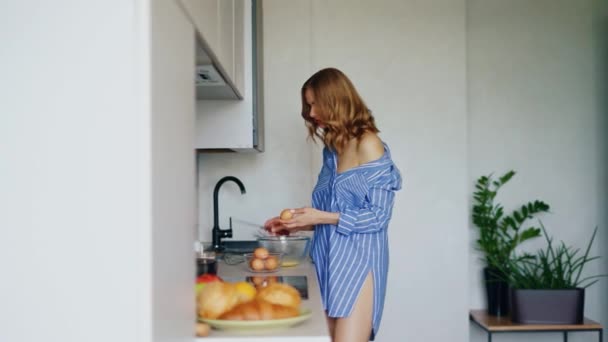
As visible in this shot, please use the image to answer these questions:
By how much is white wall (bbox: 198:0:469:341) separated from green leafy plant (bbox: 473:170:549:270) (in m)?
0.17

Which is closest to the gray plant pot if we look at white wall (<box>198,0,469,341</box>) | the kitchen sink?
white wall (<box>198,0,469,341</box>)

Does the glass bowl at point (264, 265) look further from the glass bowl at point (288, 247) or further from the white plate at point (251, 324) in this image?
the white plate at point (251, 324)

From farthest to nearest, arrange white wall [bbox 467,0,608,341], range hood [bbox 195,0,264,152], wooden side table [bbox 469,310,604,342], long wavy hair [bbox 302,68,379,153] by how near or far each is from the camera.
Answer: white wall [bbox 467,0,608,341], wooden side table [bbox 469,310,604,342], range hood [bbox 195,0,264,152], long wavy hair [bbox 302,68,379,153]

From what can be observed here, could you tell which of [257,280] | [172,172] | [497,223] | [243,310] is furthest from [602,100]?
[172,172]

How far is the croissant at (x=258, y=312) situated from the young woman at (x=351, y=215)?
0.81 meters

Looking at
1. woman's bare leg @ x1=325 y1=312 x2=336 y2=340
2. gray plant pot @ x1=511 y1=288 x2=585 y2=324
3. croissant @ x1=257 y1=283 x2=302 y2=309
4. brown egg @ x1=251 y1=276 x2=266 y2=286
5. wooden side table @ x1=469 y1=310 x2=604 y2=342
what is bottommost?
wooden side table @ x1=469 y1=310 x2=604 y2=342

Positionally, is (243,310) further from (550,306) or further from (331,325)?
(550,306)

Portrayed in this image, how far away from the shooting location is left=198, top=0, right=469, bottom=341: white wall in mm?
3268

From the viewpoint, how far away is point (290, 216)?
2277 mm

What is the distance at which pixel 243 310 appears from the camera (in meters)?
1.37

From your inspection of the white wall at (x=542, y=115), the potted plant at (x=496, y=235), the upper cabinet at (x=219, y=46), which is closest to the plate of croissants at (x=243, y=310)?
the upper cabinet at (x=219, y=46)

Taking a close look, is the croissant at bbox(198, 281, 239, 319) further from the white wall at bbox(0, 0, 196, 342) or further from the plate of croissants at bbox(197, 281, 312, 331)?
the white wall at bbox(0, 0, 196, 342)

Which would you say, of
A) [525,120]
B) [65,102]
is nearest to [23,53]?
[65,102]

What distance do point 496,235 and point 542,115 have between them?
778 millimetres
